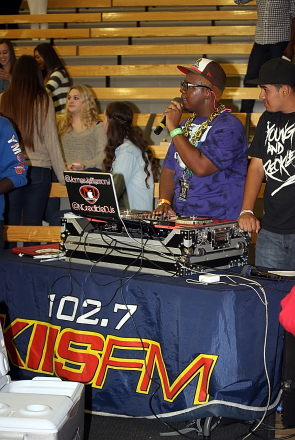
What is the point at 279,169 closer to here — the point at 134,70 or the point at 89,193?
the point at 89,193

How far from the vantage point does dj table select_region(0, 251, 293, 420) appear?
170cm

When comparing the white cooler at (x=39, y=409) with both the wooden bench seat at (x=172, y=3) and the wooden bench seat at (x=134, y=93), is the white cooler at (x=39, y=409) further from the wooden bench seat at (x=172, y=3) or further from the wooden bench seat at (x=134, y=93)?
the wooden bench seat at (x=172, y=3)

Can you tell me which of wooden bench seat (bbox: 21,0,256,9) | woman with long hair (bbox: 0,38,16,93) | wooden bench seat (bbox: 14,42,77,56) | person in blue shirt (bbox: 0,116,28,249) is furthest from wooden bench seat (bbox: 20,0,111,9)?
person in blue shirt (bbox: 0,116,28,249)

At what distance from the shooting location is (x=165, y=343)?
5.92 ft

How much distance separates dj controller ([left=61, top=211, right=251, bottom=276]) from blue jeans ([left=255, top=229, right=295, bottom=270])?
14 centimetres

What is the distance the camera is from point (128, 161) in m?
3.10

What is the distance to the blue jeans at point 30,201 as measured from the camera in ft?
10.6

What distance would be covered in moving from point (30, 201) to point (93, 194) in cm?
143

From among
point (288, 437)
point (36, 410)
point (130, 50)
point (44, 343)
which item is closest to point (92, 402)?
point (44, 343)

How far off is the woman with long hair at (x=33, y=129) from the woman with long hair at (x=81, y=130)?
1.41ft

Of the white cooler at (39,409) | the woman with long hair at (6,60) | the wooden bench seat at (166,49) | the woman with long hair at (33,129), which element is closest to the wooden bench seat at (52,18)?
the wooden bench seat at (166,49)

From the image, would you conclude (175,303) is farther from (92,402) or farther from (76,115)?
(76,115)

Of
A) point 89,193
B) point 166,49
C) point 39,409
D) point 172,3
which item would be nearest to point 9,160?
point 89,193

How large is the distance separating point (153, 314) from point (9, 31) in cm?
644
